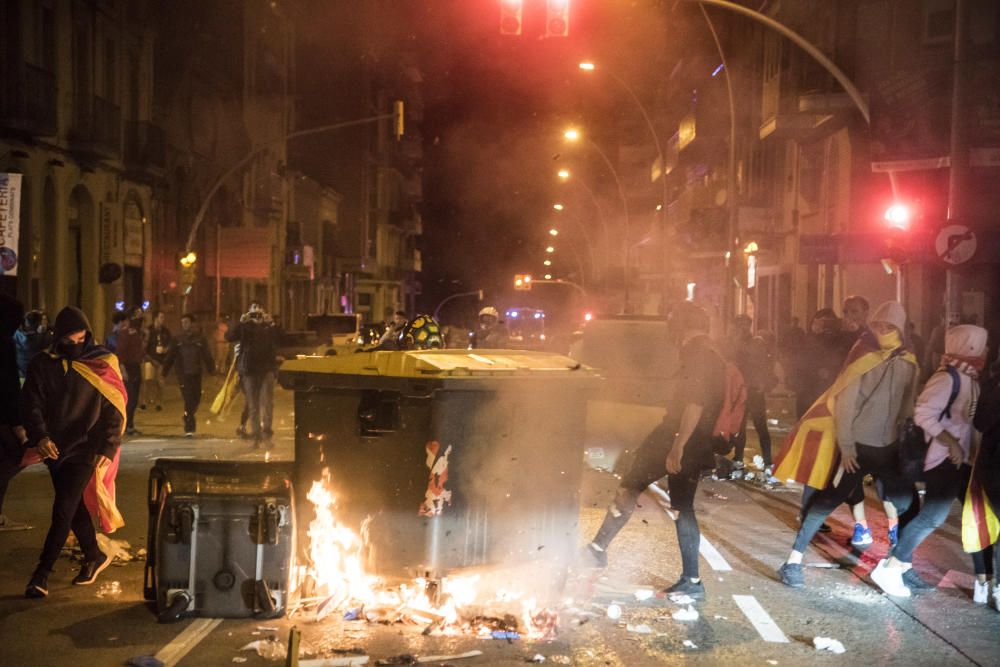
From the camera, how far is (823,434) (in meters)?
7.77

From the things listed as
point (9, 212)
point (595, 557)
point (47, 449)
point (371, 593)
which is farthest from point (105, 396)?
point (9, 212)

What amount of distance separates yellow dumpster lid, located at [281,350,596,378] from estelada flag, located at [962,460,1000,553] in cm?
252

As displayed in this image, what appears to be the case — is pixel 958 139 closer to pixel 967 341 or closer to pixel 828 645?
pixel 967 341

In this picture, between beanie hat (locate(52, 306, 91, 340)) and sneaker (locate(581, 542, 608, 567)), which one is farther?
sneaker (locate(581, 542, 608, 567))

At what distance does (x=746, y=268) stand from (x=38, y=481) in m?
30.4

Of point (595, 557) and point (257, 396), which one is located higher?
point (257, 396)

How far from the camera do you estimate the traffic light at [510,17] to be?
12508 mm

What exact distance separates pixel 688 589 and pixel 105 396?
3.74 metres

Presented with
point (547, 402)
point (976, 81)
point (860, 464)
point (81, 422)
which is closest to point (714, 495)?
point (860, 464)

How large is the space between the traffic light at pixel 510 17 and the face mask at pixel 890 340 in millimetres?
6453

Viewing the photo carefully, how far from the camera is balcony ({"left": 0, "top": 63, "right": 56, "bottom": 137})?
21844 mm

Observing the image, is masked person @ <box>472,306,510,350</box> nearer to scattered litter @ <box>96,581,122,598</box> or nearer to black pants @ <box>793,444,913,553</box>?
black pants @ <box>793,444,913,553</box>

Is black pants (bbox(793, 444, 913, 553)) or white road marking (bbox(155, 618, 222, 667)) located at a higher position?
black pants (bbox(793, 444, 913, 553))

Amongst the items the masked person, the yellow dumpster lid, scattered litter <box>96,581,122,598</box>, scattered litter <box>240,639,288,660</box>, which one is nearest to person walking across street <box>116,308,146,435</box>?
the masked person
